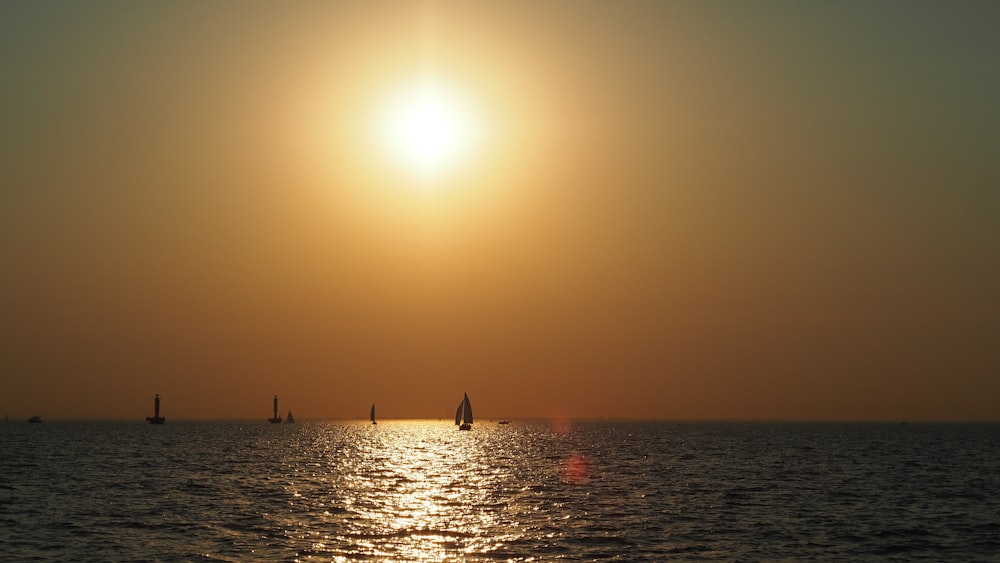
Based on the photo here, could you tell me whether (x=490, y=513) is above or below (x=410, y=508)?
below

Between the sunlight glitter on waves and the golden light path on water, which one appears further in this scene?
the golden light path on water

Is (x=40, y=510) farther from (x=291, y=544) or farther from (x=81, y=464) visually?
(x=81, y=464)

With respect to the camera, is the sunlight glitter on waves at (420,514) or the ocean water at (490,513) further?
the ocean water at (490,513)

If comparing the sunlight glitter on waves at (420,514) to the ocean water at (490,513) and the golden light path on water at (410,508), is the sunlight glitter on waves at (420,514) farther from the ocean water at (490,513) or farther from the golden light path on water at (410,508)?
the ocean water at (490,513)

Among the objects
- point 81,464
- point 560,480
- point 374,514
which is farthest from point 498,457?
point 374,514

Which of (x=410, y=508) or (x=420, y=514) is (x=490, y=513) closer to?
(x=420, y=514)

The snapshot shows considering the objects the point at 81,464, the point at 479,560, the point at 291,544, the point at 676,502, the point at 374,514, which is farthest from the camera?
the point at 81,464

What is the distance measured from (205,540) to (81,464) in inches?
2586

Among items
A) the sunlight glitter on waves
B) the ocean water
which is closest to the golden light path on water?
the sunlight glitter on waves

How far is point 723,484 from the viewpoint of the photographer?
83125 mm

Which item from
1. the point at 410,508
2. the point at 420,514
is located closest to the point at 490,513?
the point at 420,514

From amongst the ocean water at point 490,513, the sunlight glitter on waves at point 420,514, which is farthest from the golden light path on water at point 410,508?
the ocean water at point 490,513

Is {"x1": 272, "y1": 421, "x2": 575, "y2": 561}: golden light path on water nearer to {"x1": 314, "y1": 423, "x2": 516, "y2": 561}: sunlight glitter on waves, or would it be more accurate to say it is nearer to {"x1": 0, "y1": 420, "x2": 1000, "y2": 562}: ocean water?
{"x1": 314, "y1": 423, "x2": 516, "y2": 561}: sunlight glitter on waves

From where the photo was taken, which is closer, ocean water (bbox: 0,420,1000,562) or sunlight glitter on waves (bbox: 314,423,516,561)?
sunlight glitter on waves (bbox: 314,423,516,561)
